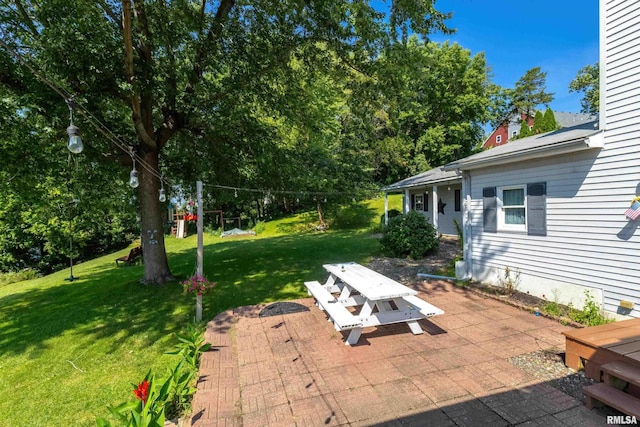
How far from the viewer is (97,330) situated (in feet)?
17.5

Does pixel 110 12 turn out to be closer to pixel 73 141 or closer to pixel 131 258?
pixel 73 141

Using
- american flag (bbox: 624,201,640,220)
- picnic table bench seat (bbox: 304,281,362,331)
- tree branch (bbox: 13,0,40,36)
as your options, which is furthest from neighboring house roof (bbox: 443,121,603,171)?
tree branch (bbox: 13,0,40,36)

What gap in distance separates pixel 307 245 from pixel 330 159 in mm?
6742

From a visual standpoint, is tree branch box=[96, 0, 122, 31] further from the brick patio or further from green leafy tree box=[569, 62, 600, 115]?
green leafy tree box=[569, 62, 600, 115]

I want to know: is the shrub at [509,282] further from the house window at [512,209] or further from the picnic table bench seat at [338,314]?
the picnic table bench seat at [338,314]

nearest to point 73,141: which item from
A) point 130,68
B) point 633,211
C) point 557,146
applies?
point 130,68

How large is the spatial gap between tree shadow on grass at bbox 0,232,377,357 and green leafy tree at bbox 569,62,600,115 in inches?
1280

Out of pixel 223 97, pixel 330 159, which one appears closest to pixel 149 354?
pixel 223 97

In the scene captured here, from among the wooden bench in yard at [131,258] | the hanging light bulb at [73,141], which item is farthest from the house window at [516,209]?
the wooden bench in yard at [131,258]

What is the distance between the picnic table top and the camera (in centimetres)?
409

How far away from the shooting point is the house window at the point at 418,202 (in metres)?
16.0

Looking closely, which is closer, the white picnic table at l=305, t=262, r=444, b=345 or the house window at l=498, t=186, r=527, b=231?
the white picnic table at l=305, t=262, r=444, b=345

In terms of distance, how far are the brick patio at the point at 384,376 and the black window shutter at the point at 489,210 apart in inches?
86.3

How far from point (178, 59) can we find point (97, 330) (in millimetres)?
5761
